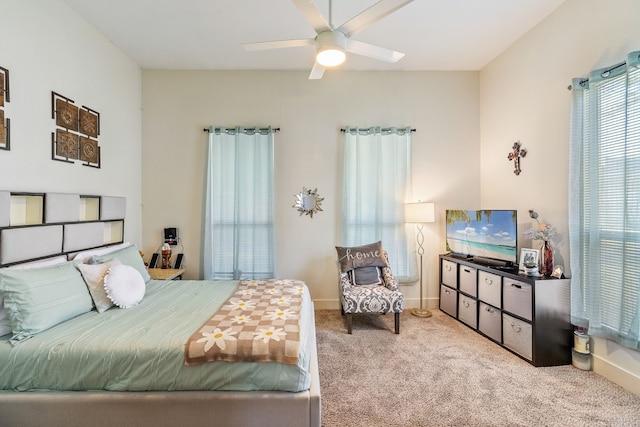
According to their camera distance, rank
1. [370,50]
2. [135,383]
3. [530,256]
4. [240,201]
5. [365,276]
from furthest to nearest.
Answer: [240,201] < [365,276] < [530,256] < [370,50] < [135,383]

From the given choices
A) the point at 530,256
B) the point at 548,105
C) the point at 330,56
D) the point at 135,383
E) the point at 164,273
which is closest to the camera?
the point at 135,383

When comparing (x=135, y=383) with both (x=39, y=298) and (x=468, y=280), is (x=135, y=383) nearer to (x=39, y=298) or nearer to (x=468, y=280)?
(x=39, y=298)

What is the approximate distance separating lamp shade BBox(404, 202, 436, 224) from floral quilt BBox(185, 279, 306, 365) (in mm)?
2019

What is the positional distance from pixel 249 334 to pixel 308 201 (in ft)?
7.95

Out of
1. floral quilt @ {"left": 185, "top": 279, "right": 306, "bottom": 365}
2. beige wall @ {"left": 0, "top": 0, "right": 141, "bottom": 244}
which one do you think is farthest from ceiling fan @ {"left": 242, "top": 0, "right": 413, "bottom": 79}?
floral quilt @ {"left": 185, "top": 279, "right": 306, "bottom": 365}

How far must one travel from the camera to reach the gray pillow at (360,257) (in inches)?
138

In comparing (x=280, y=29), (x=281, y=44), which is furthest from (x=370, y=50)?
(x=280, y=29)

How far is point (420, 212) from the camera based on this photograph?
A: 11.8 ft

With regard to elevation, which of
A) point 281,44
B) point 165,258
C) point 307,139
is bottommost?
point 165,258

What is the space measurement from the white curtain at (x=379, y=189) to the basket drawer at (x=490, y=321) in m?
0.96

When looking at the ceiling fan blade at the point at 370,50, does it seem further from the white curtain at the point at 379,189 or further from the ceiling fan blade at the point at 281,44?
the white curtain at the point at 379,189

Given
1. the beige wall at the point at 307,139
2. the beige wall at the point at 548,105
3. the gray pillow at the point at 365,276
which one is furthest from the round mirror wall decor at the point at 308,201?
the beige wall at the point at 548,105

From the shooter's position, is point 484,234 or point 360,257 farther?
point 360,257

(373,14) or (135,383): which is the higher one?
(373,14)
